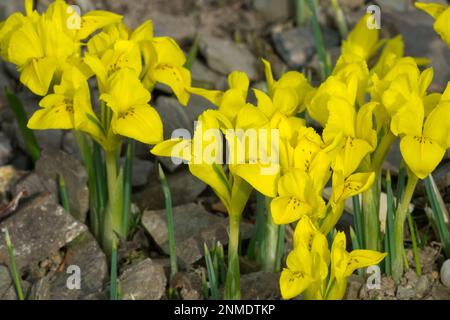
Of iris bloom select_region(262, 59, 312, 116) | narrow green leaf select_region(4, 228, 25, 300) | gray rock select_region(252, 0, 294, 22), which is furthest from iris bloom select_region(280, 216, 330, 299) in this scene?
gray rock select_region(252, 0, 294, 22)

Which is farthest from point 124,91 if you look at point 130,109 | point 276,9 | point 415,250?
point 276,9

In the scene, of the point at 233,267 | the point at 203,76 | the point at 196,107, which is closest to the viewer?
the point at 233,267

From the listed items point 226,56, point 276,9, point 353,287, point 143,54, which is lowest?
point 353,287

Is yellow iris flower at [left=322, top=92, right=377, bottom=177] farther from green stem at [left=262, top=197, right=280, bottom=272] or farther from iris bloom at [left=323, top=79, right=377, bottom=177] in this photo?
green stem at [left=262, top=197, right=280, bottom=272]

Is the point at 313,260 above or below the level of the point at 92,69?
below

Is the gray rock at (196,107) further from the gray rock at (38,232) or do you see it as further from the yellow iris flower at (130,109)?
the yellow iris flower at (130,109)

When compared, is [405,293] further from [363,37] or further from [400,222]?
[363,37]

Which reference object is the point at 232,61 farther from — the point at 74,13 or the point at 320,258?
the point at 320,258

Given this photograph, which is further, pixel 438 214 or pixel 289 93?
pixel 438 214
